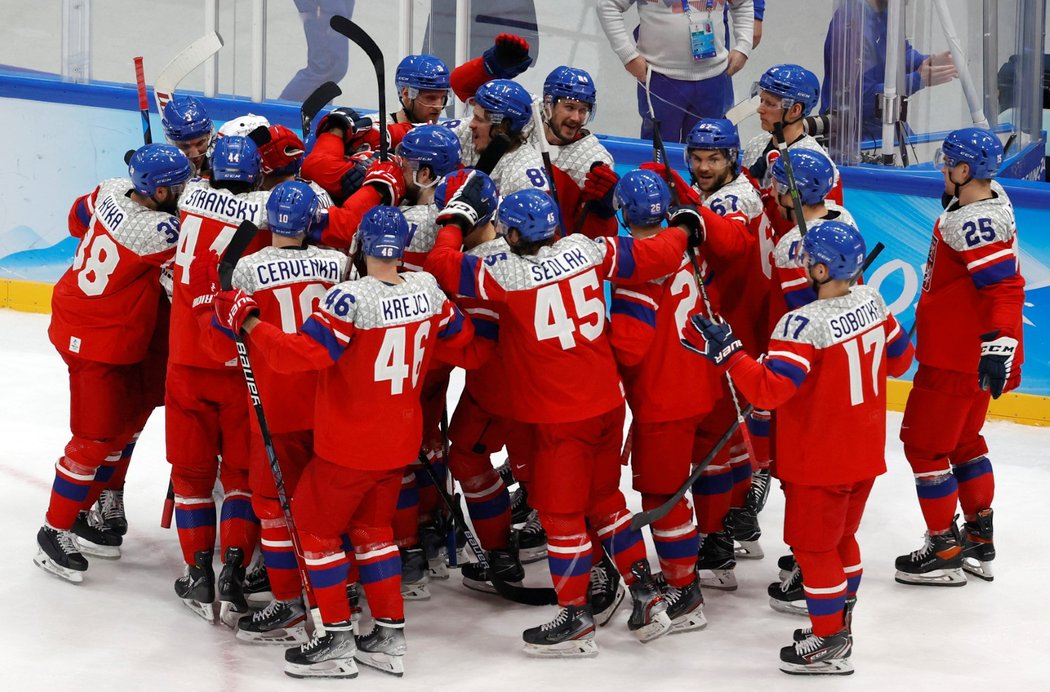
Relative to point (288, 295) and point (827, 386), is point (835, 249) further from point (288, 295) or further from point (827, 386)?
point (288, 295)

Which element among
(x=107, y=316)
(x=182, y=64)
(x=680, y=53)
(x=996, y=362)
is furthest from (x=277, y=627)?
(x=680, y=53)

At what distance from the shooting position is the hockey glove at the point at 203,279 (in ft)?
13.4

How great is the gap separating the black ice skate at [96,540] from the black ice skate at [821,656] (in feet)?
7.33

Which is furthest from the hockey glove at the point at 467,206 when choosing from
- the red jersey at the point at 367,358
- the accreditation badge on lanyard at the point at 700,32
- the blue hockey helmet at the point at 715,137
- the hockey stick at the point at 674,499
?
the accreditation badge on lanyard at the point at 700,32

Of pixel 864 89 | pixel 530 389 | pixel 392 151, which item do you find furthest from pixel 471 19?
pixel 530 389

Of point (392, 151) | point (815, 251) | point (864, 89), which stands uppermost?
point (864, 89)

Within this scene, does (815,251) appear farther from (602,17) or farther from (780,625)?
(602,17)

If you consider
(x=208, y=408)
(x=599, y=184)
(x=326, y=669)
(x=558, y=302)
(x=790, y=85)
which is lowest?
(x=326, y=669)

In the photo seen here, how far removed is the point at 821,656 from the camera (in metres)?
3.88

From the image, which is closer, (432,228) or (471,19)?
(432,228)

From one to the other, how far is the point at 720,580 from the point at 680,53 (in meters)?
3.10

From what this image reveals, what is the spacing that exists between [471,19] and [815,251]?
3.95 meters

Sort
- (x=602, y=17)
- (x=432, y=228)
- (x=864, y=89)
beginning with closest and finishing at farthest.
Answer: (x=432, y=228)
(x=864, y=89)
(x=602, y=17)

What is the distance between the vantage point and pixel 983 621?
14.2 ft
